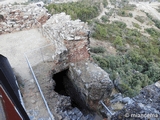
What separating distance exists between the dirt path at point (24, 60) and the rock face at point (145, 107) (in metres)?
3.37

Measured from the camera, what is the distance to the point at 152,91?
3.58 m

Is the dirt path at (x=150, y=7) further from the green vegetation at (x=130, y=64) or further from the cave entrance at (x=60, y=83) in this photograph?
the cave entrance at (x=60, y=83)

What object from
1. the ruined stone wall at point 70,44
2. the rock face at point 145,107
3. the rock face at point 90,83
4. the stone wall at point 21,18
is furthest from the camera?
the stone wall at point 21,18

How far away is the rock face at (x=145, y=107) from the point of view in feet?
10.4

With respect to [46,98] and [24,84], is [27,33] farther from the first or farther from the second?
[46,98]

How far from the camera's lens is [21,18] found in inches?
448

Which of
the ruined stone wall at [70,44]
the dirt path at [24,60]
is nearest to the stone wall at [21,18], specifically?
the dirt path at [24,60]

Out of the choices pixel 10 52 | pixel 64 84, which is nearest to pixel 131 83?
pixel 64 84

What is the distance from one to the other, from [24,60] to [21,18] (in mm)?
3577

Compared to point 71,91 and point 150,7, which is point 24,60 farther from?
point 150,7

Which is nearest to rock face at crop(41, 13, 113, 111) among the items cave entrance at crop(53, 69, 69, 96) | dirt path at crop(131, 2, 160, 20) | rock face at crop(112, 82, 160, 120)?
cave entrance at crop(53, 69, 69, 96)

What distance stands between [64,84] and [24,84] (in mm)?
2569

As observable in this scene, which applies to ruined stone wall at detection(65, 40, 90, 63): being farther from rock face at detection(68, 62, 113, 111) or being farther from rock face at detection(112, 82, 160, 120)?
rock face at detection(112, 82, 160, 120)

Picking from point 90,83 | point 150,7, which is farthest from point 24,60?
point 150,7
